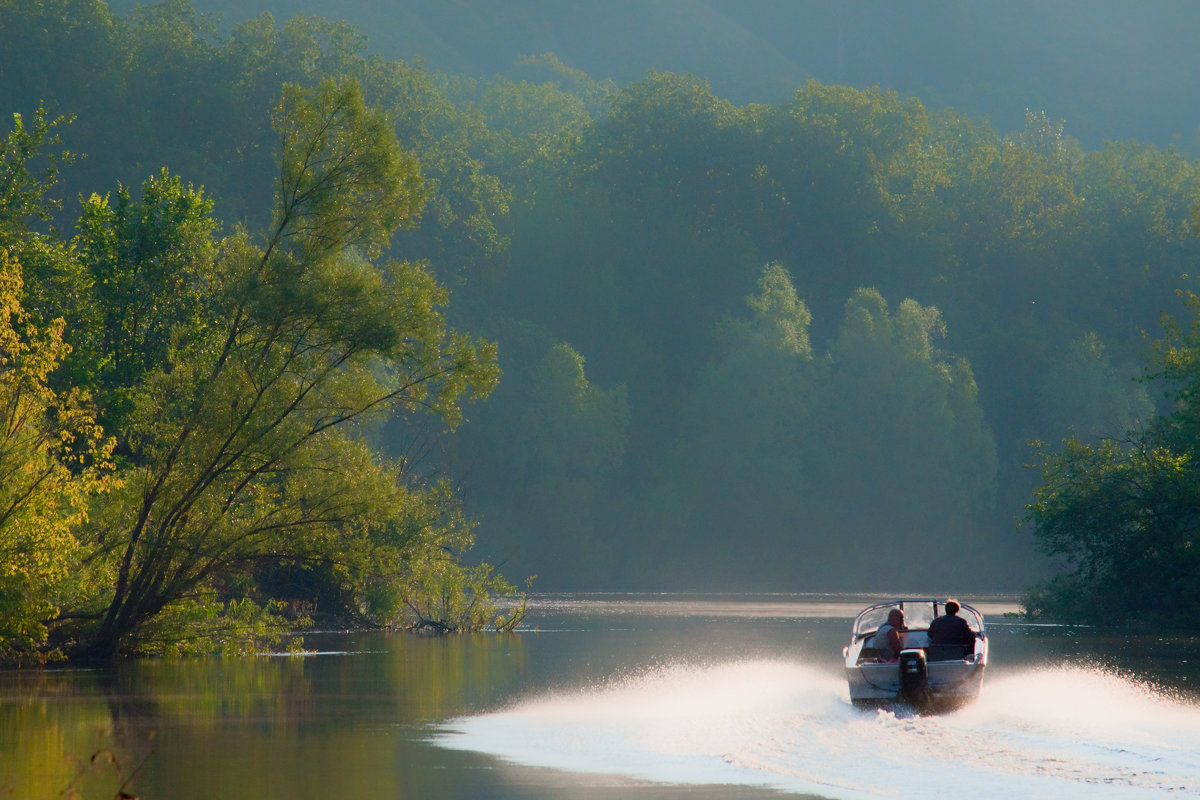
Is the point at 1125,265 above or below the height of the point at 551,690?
above

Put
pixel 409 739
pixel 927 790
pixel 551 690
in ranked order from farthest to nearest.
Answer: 1. pixel 551 690
2. pixel 409 739
3. pixel 927 790

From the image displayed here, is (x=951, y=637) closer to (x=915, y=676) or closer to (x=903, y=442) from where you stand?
(x=915, y=676)

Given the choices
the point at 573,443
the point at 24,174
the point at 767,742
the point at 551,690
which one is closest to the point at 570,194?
the point at 573,443

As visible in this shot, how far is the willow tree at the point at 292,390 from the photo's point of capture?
3438 centimetres

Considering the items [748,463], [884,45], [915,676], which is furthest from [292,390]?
[884,45]

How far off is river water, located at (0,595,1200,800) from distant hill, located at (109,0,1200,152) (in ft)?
356

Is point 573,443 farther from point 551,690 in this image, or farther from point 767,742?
point 767,742

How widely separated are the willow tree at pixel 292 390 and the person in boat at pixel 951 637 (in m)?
12.0

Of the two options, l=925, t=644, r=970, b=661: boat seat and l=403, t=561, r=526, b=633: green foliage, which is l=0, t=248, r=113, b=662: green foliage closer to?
l=925, t=644, r=970, b=661: boat seat

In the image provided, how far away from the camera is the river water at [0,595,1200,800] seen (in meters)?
18.5

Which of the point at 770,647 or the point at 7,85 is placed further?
the point at 7,85

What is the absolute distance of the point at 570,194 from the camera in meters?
101

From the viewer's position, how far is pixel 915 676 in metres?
26.2

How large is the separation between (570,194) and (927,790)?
278 ft
